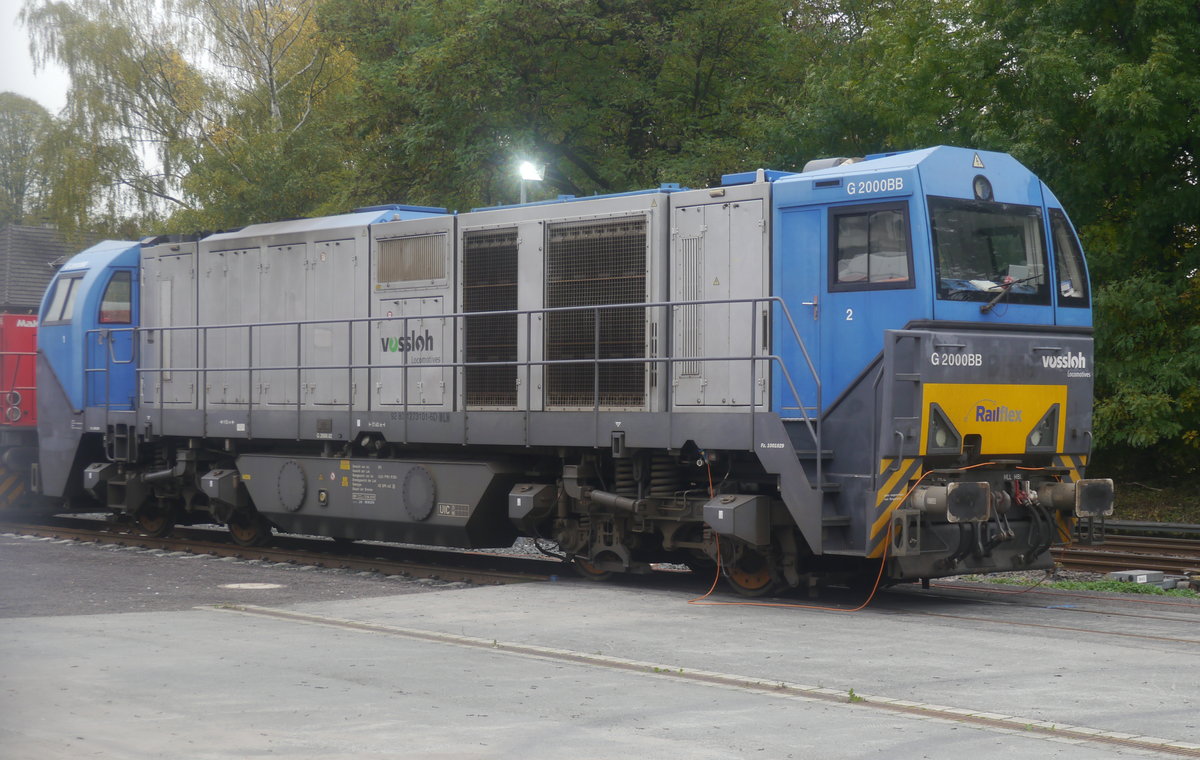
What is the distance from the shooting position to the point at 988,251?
1205 cm

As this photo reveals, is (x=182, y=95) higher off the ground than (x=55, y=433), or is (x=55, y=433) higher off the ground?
(x=182, y=95)

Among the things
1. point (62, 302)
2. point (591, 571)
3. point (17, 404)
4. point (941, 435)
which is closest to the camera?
point (941, 435)

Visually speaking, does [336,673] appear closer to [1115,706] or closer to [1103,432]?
[1115,706]

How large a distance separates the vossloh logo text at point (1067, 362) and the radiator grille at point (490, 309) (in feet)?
17.7

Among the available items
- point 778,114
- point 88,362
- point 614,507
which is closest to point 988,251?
point 614,507

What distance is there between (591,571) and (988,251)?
5.07 meters

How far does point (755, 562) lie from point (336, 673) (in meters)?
5.21

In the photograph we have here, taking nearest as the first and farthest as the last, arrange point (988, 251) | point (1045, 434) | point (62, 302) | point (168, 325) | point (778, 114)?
point (988, 251) < point (1045, 434) < point (168, 325) < point (62, 302) < point (778, 114)

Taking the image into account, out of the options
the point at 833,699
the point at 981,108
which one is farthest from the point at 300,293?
the point at 981,108

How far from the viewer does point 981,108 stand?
900 inches

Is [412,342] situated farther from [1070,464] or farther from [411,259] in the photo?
[1070,464]

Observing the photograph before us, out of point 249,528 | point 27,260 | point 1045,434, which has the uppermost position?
point 27,260

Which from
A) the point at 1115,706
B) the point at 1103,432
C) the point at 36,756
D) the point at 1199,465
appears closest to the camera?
the point at 36,756

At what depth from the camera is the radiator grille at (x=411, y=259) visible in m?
15.3
